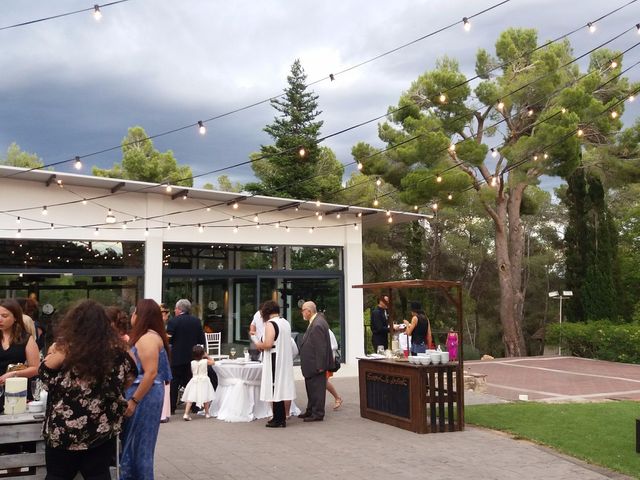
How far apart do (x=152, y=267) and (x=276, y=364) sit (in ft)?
23.2

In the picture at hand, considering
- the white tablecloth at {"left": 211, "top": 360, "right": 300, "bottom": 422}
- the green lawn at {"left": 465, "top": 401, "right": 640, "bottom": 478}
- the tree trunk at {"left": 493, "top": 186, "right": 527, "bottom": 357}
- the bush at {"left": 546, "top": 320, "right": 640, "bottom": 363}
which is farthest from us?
the tree trunk at {"left": 493, "top": 186, "right": 527, "bottom": 357}

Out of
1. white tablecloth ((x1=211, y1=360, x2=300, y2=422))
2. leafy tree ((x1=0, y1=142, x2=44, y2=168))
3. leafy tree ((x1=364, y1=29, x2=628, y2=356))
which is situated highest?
leafy tree ((x1=0, y1=142, x2=44, y2=168))

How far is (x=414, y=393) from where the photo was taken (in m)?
7.85

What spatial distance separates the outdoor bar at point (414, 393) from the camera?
7824mm

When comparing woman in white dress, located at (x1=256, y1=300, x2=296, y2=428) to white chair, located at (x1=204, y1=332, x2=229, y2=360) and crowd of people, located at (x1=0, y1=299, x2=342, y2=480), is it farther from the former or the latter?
white chair, located at (x1=204, y1=332, x2=229, y2=360)

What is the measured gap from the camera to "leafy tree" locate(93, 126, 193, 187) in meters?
35.3

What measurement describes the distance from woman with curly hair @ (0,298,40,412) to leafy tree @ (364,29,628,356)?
17228 mm

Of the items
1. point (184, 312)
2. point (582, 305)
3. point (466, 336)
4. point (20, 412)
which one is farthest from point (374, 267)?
point (20, 412)

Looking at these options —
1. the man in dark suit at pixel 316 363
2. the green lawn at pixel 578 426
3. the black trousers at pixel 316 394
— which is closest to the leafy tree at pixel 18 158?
the man in dark suit at pixel 316 363

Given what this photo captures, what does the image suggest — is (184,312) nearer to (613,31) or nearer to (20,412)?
(20,412)

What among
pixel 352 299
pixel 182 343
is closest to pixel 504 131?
pixel 352 299

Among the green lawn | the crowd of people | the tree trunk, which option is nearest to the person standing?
the green lawn

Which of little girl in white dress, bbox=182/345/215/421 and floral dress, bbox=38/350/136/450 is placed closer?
floral dress, bbox=38/350/136/450

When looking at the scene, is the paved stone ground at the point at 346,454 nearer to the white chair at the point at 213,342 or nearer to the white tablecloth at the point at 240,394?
the white tablecloth at the point at 240,394
